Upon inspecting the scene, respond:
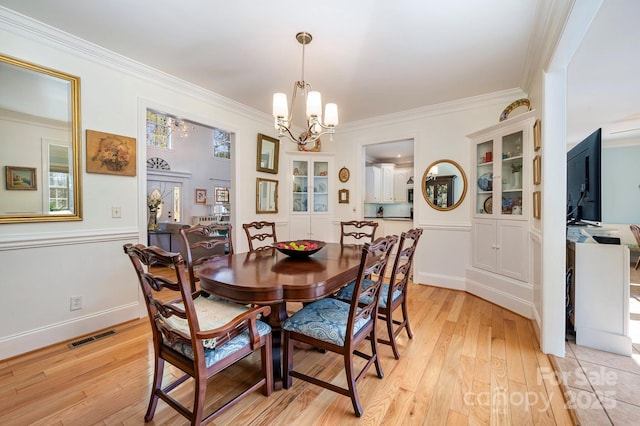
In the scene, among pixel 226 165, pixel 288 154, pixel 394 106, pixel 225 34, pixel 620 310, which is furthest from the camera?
pixel 226 165

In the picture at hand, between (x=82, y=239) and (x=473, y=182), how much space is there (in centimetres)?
430

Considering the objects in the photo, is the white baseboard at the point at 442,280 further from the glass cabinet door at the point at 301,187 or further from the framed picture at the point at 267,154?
the framed picture at the point at 267,154

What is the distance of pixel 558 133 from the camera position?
80.1 inches

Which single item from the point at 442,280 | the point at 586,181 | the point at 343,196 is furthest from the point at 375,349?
the point at 343,196

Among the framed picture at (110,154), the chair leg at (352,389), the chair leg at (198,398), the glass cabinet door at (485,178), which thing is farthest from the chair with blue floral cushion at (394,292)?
the framed picture at (110,154)

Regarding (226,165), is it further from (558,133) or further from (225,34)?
(558,133)

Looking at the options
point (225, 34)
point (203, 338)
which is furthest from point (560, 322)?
point (225, 34)

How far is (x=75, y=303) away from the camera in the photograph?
2.33m

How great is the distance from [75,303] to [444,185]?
14.2 ft

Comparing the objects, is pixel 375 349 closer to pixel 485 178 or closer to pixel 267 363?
pixel 267 363

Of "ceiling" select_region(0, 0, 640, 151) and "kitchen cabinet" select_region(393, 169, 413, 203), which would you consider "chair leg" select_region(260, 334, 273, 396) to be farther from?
"kitchen cabinet" select_region(393, 169, 413, 203)

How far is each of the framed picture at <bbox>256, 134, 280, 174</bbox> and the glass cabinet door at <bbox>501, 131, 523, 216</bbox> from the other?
121 inches

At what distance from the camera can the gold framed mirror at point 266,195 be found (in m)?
4.00

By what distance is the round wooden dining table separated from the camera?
1.40 metres
